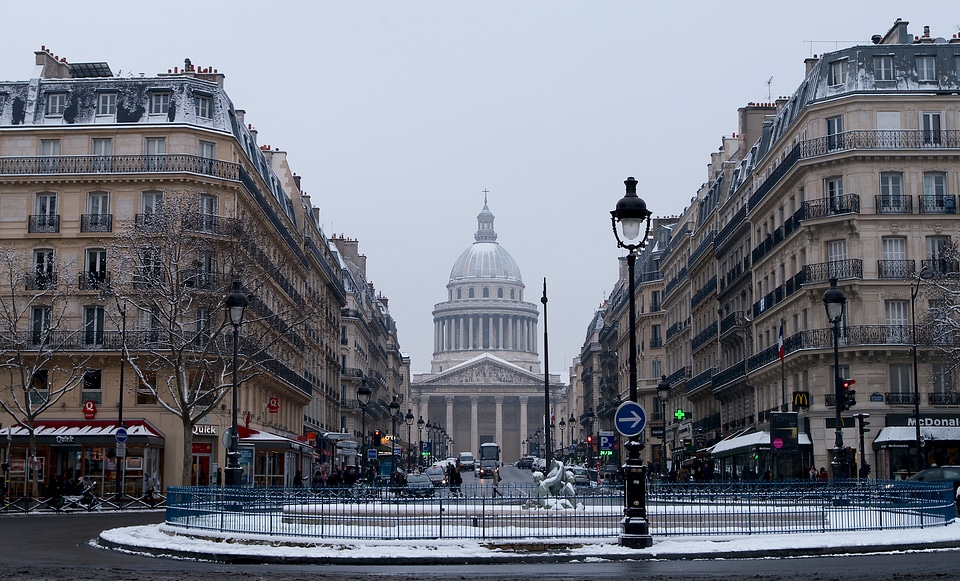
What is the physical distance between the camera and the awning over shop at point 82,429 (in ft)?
171

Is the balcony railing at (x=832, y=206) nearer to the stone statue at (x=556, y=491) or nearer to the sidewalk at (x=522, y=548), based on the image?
the stone statue at (x=556, y=491)

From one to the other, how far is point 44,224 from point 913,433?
111 ft

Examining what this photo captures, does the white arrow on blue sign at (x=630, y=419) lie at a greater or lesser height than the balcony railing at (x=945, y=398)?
lesser

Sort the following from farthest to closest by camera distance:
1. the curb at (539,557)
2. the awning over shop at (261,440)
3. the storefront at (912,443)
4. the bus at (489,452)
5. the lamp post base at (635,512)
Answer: the bus at (489,452) < the awning over shop at (261,440) < the storefront at (912,443) < the lamp post base at (635,512) < the curb at (539,557)

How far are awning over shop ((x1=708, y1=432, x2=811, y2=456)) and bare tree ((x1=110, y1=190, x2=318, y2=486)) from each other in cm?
1744

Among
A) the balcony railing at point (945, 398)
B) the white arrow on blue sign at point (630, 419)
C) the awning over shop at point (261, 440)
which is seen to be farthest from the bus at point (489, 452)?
the white arrow on blue sign at point (630, 419)

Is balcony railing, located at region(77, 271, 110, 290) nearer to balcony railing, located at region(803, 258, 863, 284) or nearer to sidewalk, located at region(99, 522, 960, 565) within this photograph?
balcony railing, located at region(803, 258, 863, 284)

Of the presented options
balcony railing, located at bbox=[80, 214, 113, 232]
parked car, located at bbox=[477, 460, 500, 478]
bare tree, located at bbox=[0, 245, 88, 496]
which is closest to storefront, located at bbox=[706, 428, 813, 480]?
bare tree, located at bbox=[0, 245, 88, 496]

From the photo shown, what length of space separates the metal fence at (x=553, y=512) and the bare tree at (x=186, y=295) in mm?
17963

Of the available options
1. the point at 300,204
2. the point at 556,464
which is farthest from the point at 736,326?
the point at 556,464

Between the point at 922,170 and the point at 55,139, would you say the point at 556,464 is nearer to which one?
the point at 922,170

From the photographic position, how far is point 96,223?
55719mm

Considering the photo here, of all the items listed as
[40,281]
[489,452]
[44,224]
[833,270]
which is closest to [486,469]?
[489,452]

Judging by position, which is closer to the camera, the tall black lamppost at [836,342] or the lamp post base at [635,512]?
the lamp post base at [635,512]
